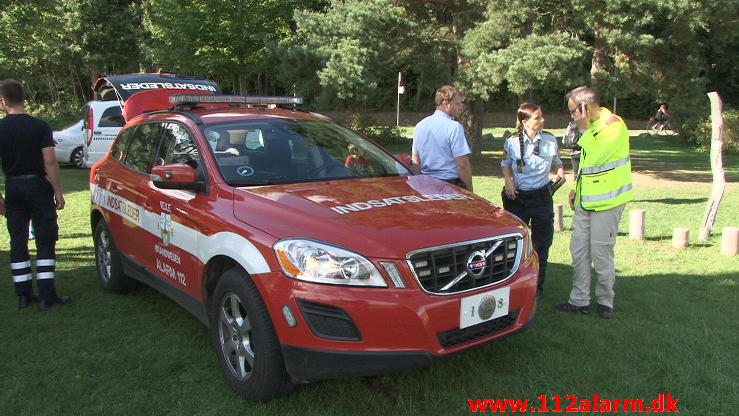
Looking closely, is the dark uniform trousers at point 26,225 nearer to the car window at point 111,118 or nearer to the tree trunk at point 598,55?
the car window at point 111,118

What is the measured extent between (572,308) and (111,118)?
11.1 m

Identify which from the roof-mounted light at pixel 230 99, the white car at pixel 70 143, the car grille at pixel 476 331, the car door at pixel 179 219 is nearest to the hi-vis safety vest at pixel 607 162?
the car grille at pixel 476 331

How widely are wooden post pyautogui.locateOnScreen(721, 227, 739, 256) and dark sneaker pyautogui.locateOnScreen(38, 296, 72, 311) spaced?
7.26 metres

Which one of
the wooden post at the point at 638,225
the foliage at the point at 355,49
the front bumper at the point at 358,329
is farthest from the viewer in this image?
the foliage at the point at 355,49

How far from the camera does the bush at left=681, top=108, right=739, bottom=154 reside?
2072 cm

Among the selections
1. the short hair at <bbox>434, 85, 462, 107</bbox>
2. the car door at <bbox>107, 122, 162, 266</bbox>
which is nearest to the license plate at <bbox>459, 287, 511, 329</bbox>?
the short hair at <bbox>434, 85, 462, 107</bbox>

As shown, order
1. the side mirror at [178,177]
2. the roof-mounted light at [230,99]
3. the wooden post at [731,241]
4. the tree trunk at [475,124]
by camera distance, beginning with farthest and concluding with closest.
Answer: the tree trunk at [475,124] → the wooden post at [731,241] → the roof-mounted light at [230,99] → the side mirror at [178,177]

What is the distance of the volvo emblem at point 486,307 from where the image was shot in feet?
10.3

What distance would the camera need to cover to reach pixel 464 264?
311 centimetres

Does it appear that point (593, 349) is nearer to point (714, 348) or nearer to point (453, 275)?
point (714, 348)

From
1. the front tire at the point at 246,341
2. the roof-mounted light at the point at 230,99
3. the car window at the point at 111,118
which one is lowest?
the front tire at the point at 246,341

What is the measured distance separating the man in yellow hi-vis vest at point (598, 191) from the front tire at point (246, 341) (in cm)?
279

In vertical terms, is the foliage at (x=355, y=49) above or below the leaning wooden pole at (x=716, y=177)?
above

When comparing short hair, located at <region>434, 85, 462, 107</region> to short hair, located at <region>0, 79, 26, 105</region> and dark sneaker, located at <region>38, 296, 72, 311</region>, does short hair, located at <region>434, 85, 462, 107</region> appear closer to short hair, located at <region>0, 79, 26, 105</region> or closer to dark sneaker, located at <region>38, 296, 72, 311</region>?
short hair, located at <region>0, 79, 26, 105</region>
